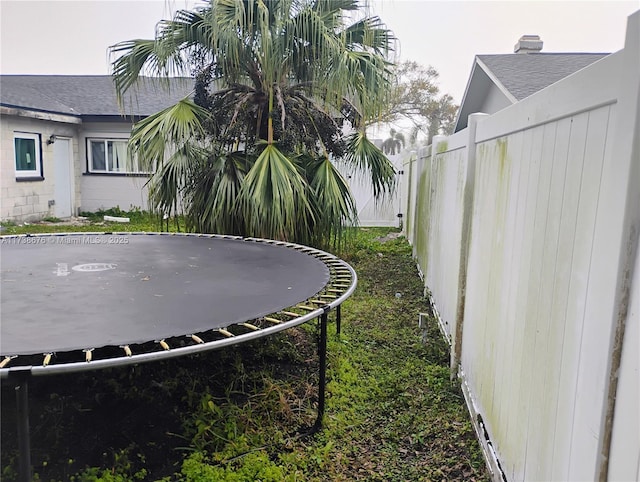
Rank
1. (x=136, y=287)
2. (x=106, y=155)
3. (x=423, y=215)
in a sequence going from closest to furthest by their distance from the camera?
1. (x=136, y=287)
2. (x=423, y=215)
3. (x=106, y=155)

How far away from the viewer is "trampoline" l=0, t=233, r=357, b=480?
1.68 meters

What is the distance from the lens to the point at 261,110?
16.5 feet

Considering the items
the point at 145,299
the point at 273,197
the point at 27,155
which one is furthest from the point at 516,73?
the point at 27,155

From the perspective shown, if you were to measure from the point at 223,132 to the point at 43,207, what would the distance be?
6146 mm

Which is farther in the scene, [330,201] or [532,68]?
[532,68]

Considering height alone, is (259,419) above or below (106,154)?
below

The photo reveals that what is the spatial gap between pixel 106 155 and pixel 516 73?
8320 mm

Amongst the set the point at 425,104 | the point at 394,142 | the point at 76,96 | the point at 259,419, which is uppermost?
the point at 425,104

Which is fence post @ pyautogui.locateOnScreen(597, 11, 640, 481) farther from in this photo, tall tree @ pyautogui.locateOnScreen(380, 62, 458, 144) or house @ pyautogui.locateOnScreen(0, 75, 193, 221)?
tall tree @ pyautogui.locateOnScreen(380, 62, 458, 144)

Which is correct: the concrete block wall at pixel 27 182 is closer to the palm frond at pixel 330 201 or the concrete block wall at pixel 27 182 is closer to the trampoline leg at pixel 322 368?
the palm frond at pixel 330 201

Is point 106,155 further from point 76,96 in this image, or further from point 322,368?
point 322,368

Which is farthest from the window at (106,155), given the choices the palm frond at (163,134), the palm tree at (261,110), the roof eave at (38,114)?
the palm frond at (163,134)

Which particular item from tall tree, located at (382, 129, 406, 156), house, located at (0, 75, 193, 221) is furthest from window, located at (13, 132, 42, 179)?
tall tree, located at (382, 129, 406, 156)

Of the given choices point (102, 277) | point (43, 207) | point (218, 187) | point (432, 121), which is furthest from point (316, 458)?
point (432, 121)
